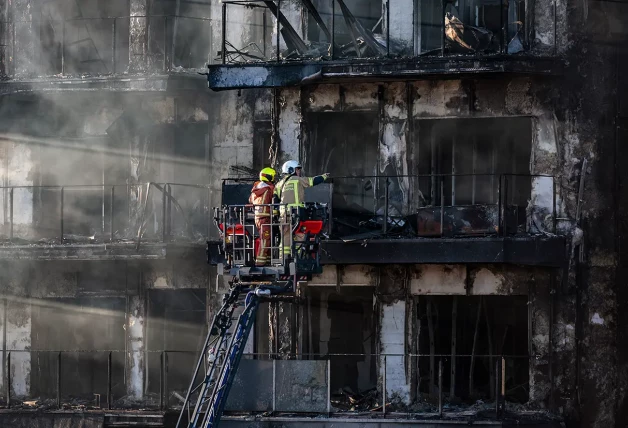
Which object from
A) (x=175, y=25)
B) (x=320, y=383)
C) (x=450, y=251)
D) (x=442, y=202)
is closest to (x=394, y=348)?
(x=320, y=383)

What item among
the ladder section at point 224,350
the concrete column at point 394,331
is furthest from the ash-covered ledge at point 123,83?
the ladder section at point 224,350

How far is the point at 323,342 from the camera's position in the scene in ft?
82.4

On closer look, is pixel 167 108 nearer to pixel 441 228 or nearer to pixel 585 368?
pixel 441 228

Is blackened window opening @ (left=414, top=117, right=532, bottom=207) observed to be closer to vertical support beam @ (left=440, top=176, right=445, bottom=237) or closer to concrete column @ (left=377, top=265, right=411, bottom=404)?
vertical support beam @ (left=440, top=176, right=445, bottom=237)

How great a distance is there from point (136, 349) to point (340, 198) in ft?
15.7

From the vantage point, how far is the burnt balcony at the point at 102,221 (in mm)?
25547

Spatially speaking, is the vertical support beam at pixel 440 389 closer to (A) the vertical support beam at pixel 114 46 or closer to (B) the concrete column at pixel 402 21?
(B) the concrete column at pixel 402 21

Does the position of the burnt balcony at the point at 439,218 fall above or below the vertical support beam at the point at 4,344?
above

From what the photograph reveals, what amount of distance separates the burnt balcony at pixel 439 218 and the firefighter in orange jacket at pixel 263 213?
2.44 m

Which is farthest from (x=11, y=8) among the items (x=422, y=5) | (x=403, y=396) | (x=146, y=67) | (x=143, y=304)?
(x=403, y=396)

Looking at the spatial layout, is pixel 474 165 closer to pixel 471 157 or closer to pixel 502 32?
pixel 471 157

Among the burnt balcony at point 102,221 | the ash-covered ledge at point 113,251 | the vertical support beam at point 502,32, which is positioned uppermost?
the vertical support beam at point 502,32

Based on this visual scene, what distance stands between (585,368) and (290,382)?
4970mm

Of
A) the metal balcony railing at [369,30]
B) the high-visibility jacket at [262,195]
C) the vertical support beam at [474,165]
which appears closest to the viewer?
the high-visibility jacket at [262,195]
